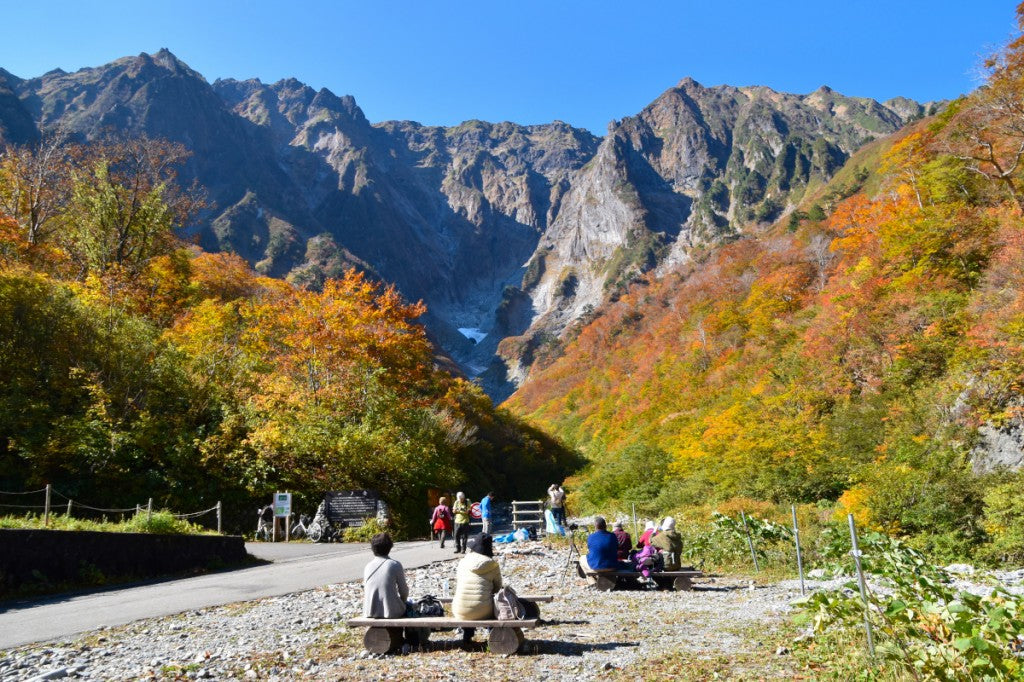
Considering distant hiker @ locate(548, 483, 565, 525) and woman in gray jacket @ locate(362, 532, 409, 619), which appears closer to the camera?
woman in gray jacket @ locate(362, 532, 409, 619)

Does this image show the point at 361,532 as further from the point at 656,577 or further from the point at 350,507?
the point at 656,577

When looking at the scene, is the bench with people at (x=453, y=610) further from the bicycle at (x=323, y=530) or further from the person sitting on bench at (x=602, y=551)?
the bicycle at (x=323, y=530)

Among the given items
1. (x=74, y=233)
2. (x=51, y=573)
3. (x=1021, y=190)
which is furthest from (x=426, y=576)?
(x=74, y=233)

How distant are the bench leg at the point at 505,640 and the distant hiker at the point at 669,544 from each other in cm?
497

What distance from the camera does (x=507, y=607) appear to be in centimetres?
609

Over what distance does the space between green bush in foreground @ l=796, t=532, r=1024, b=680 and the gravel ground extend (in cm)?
87

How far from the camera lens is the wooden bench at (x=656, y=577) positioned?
973 cm

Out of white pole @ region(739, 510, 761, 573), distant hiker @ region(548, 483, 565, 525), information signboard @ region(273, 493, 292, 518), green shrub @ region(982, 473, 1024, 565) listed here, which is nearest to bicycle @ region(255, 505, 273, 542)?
information signboard @ region(273, 493, 292, 518)

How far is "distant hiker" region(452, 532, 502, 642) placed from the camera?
20.0 feet

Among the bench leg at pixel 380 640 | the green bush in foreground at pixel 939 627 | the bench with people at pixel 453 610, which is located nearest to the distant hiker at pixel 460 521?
the bench with people at pixel 453 610

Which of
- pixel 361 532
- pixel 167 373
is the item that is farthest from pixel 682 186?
pixel 361 532

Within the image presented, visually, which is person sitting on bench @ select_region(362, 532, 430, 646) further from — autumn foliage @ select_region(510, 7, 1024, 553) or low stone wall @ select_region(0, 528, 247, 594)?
autumn foliage @ select_region(510, 7, 1024, 553)

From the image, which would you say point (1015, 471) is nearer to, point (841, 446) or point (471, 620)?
point (841, 446)

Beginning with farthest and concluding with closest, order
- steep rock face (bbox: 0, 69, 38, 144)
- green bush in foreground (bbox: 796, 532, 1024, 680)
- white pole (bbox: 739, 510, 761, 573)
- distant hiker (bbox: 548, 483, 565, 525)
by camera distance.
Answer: steep rock face (bbox: 0, 69, 38, 144) → distant hiker (bbox: 548, 483, 565, 525) → white pole (bbox: 739, 510, 761, 573) → green bush in foreground (bbox: 796, 532, 1024, 680)
